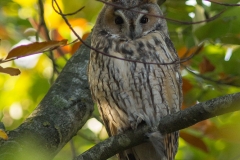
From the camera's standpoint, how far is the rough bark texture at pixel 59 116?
7.37 feet

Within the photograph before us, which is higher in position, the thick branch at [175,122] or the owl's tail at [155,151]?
the thick branch at [175,122]

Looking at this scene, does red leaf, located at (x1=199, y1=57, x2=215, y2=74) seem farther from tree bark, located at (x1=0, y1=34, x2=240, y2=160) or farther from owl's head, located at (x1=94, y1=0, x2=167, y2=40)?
tree bark, located at (x1=0, y1=34, x2=240, y2=160)

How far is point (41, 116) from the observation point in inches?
97.8

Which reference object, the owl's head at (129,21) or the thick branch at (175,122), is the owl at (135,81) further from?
the thick branch at (175,122)

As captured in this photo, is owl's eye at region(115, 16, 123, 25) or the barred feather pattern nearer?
the barred feather pattern

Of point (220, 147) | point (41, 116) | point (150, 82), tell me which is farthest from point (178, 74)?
point (41, 116)

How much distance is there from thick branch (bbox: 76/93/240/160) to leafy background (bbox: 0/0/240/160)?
1.17 feet

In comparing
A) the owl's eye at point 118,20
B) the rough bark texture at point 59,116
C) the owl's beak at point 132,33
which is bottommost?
the rough bark texture at point 59,116

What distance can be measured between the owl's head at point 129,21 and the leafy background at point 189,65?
0.52 feet

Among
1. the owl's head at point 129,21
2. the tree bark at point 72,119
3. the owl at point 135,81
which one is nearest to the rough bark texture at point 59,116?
the tree bark at point 72,119

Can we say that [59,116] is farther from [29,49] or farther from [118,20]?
[29,49]

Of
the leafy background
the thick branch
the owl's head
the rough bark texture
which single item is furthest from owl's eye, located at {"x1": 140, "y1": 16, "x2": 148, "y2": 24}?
the thick branch

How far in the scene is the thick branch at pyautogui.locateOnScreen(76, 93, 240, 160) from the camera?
1.83 m

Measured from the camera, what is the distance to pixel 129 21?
300 centimetres
